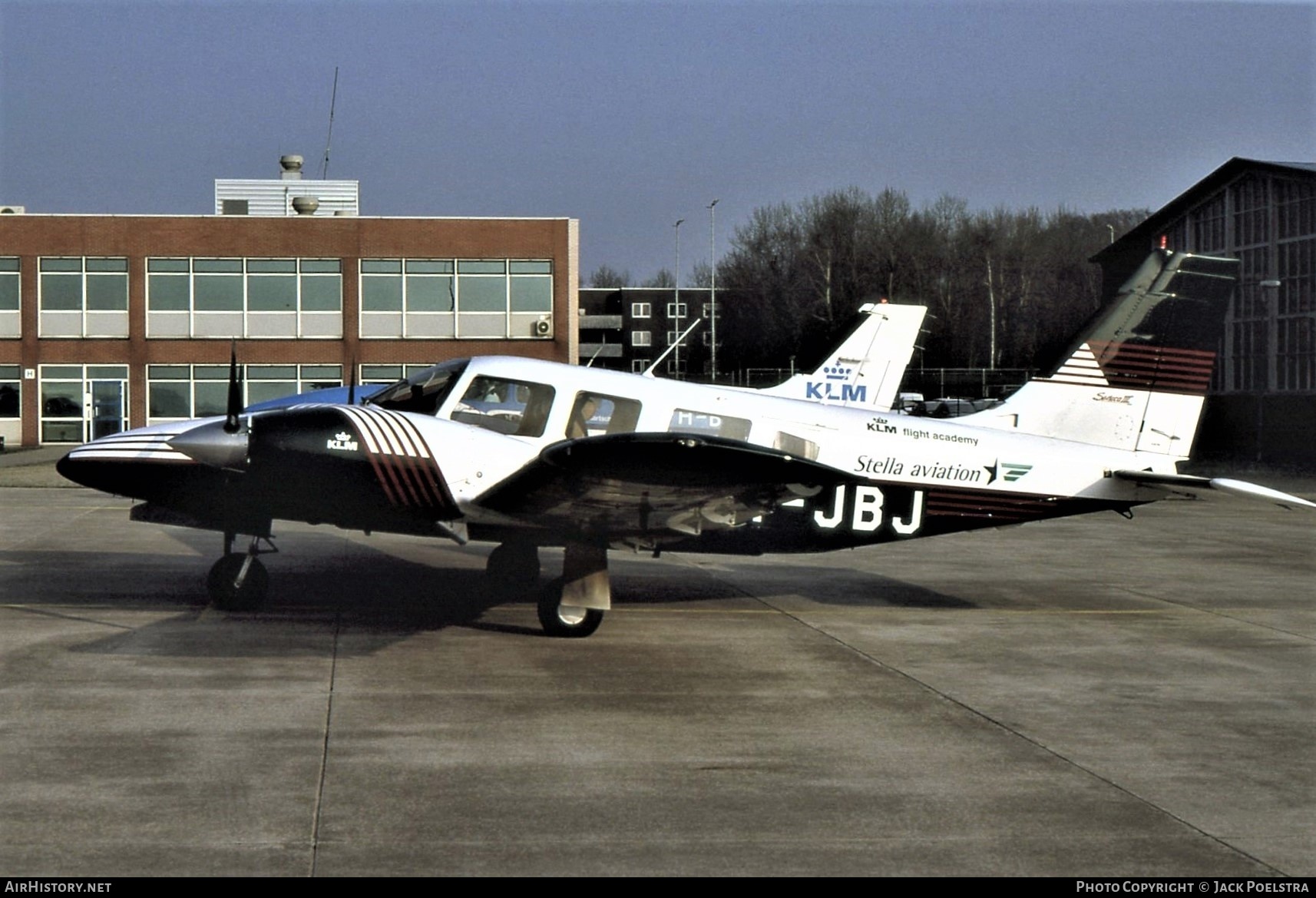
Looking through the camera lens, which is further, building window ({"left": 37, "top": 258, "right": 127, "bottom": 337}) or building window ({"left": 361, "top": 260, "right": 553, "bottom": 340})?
building window ({"left": 361, "top": 260, "right": 553, "bottom": 340})

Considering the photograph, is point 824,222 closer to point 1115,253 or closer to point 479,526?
point 1115,253

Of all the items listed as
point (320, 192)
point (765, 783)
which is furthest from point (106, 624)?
point (320, 192)

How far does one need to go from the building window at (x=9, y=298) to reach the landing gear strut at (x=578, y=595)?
41.7 m

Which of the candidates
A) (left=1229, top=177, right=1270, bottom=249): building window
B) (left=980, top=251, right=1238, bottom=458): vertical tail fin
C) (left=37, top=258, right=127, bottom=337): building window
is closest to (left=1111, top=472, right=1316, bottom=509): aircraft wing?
(left=980, top=251, right=1238, bottom=458): vertical tail fin

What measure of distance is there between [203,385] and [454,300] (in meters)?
9.11

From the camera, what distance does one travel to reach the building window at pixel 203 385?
46.8 meters

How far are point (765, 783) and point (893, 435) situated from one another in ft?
19.4

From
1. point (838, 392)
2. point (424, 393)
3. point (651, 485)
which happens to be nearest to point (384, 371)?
point (838, 392)

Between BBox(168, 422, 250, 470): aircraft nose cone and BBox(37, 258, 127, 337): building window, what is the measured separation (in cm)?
3889

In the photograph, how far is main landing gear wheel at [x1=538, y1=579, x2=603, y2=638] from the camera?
1121 centimetres

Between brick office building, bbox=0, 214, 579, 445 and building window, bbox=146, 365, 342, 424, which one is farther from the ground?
brick office building, bbox=0, 214, 579, 445

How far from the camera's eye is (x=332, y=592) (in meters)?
13.6

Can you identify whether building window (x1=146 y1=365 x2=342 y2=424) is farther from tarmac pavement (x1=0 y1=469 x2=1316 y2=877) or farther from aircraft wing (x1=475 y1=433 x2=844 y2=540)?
aircraft wing (x1=475 y1=433 x2=844 y2=540)

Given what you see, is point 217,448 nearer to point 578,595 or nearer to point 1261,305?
point 578,595
